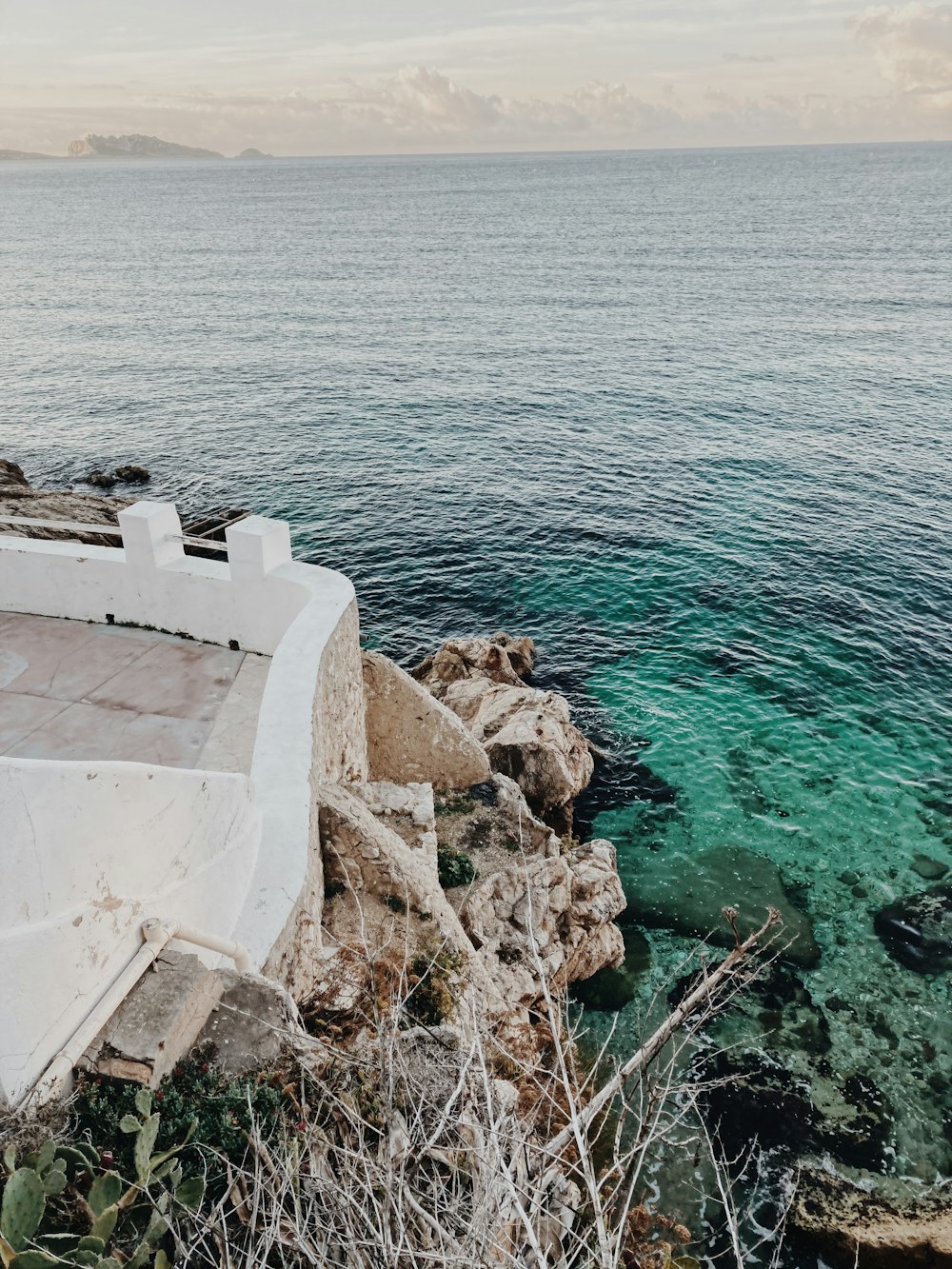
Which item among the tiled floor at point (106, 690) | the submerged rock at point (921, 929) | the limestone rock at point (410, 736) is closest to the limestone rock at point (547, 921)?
the limestone rock at point (410, 736)

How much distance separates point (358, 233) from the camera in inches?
4326

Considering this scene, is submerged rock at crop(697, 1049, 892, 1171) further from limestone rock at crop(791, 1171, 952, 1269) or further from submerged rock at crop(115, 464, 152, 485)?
submerged rock at crop(115, 464, 152, 485)

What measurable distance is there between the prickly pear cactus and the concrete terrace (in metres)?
4.74

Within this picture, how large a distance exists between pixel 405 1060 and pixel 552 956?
7.77 m

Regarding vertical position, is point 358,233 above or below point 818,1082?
above

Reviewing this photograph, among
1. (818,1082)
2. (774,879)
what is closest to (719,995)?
(818,1082)

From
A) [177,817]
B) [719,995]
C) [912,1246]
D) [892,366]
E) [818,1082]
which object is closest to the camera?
[177,817]

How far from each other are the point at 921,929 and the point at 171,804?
14885mm

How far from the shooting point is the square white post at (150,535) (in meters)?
11.0

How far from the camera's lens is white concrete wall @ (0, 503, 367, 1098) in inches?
199

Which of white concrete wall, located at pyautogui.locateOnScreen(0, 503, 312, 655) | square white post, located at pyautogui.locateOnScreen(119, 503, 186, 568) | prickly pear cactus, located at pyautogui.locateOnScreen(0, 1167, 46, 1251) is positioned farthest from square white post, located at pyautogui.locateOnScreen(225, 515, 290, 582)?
prickly pear cactus, located at pyautogui.locateOnScreen(0, 1167, 46, 1251)

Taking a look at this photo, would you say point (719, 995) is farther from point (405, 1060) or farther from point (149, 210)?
point (149, 210)

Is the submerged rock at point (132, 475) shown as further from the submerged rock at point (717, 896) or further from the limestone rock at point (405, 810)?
the limestone rock at point (405, 810)

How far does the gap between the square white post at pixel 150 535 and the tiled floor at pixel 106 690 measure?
1076mm
